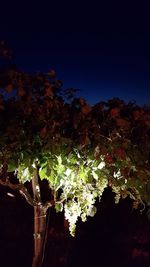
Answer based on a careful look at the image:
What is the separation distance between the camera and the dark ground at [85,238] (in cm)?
1105

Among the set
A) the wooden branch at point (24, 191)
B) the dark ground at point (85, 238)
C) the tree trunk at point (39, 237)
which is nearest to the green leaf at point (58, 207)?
the wooden branch at point (24, 191)

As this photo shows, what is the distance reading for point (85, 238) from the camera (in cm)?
1196

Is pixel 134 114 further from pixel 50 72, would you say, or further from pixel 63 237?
pixel 63 237

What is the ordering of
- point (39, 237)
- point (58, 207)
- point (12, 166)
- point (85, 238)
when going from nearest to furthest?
point (12, 166) < point (58, 207) < point (39, 237) < point (85, 238)

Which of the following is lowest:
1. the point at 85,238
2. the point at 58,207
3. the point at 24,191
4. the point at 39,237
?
the point at 39,237

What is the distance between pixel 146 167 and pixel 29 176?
1067 mm

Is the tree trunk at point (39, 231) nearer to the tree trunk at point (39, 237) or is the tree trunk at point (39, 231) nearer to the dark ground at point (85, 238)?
the tree trunk at point (39, 237)

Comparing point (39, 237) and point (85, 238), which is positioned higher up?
point (85, 238)

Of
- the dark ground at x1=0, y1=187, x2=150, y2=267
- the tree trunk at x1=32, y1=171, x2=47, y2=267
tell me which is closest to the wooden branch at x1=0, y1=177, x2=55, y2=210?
the tree trunk at x1=32, y1=171, x2=47, y2=267

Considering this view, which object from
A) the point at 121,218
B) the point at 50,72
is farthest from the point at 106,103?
the point at 121,218

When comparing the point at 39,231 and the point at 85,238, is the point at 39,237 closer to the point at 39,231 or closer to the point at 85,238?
the point at 39,231

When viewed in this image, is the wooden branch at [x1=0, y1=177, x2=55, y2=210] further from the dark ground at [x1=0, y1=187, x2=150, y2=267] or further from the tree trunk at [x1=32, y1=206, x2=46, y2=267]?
the dark ground at [x1=0, y1=187, x2=150, y2=267]

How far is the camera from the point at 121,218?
12117mm

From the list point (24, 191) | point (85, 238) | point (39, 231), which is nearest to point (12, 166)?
point (24, 191)
